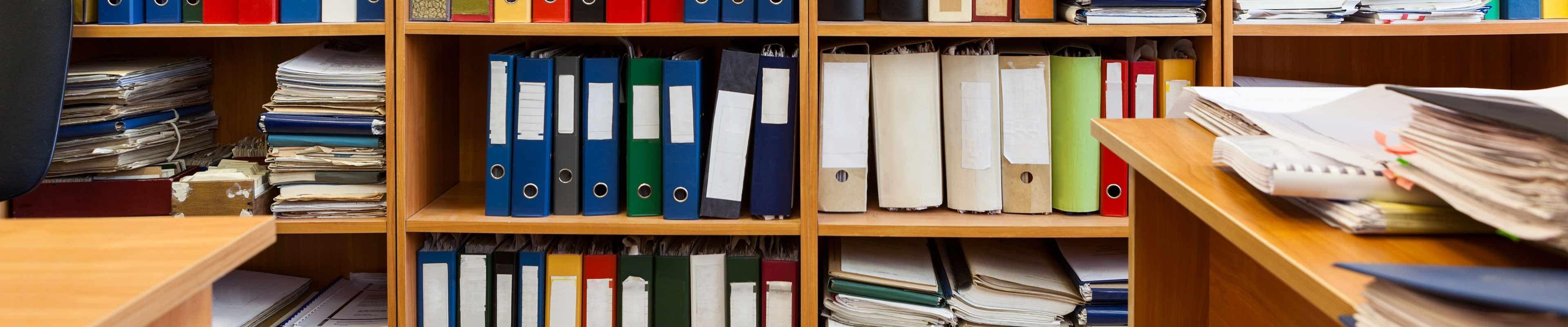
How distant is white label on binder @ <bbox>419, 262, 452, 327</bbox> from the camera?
1.60 m

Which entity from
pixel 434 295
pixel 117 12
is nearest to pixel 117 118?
pixel 117 12

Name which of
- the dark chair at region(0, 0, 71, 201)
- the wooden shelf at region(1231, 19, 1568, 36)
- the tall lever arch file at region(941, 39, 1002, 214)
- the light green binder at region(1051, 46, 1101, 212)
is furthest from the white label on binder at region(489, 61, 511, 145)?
the wooden shelf at region(1231, 19, 1568, 36)

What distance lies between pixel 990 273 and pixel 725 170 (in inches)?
17.9

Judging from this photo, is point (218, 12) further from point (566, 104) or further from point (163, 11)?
point (566, 104)

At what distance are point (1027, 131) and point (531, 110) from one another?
0.76 meters

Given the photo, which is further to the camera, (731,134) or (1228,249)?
(731,134)

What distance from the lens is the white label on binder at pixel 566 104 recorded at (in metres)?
1.53

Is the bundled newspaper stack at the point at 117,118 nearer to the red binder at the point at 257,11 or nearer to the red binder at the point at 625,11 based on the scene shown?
the red binder at the point at 257,11

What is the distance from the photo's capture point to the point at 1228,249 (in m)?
0.90

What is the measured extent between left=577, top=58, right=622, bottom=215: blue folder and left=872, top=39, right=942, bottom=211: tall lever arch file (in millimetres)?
402

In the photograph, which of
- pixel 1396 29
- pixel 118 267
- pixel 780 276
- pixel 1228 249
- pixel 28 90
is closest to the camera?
pixel 118 267

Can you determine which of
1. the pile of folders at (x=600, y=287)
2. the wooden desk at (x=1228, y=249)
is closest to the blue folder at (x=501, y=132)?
the pile of folders at (x=600, y=287)

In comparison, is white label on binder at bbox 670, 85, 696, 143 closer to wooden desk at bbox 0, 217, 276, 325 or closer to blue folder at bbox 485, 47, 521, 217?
blue folder at bbox 485, 47, 521, 217

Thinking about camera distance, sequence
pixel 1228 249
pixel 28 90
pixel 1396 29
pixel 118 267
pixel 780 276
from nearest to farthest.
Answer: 1. pixel 118 267
2. pixel 1228 249
3. pixel 28 90
4. pixel 1396 29
5. pixel 780 276
